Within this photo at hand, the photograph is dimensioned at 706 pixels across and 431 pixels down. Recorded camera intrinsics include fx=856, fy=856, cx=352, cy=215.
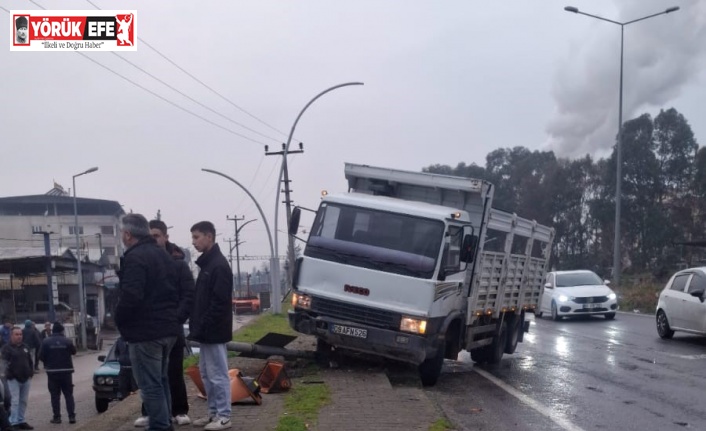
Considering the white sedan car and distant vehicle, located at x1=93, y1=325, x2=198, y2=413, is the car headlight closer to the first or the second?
distant vehicle, located at x1=93, y1=325, x2=198, y2=413

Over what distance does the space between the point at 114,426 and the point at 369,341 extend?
3.96 metres

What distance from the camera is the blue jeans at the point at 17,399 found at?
1480cm

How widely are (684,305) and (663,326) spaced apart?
4.43ft

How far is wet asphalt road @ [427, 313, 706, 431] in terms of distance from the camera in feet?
30.2

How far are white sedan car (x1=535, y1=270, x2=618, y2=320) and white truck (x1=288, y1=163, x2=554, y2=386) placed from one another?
12.7 m

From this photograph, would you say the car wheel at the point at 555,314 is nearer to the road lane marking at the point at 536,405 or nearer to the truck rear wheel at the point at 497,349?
the truck rear wheel at the point at 497,349

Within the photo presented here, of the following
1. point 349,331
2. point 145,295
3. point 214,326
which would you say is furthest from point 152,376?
point 349,331

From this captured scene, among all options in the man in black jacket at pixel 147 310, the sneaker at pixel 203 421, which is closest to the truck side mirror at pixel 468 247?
the sneaker at pixel 203 421

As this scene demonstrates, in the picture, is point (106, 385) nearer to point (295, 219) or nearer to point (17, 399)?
point (17, 399)

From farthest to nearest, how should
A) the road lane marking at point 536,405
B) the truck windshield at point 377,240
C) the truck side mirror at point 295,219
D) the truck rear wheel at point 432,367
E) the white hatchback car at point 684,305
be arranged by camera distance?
the white hatchback car at point 684,305 < the truck side mirror at point 295,219 < the truck rear wheel at point 432,367 < the truck windshield at point 377,240 < the road lane marking at point 536,405

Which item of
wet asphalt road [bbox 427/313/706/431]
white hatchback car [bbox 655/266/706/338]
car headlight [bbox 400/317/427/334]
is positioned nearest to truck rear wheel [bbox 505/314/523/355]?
wet asphalt road [bbox 427/313/706/431]

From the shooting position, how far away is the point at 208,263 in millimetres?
7883

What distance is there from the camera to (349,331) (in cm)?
1128

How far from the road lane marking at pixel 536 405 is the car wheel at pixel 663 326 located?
6461mm
